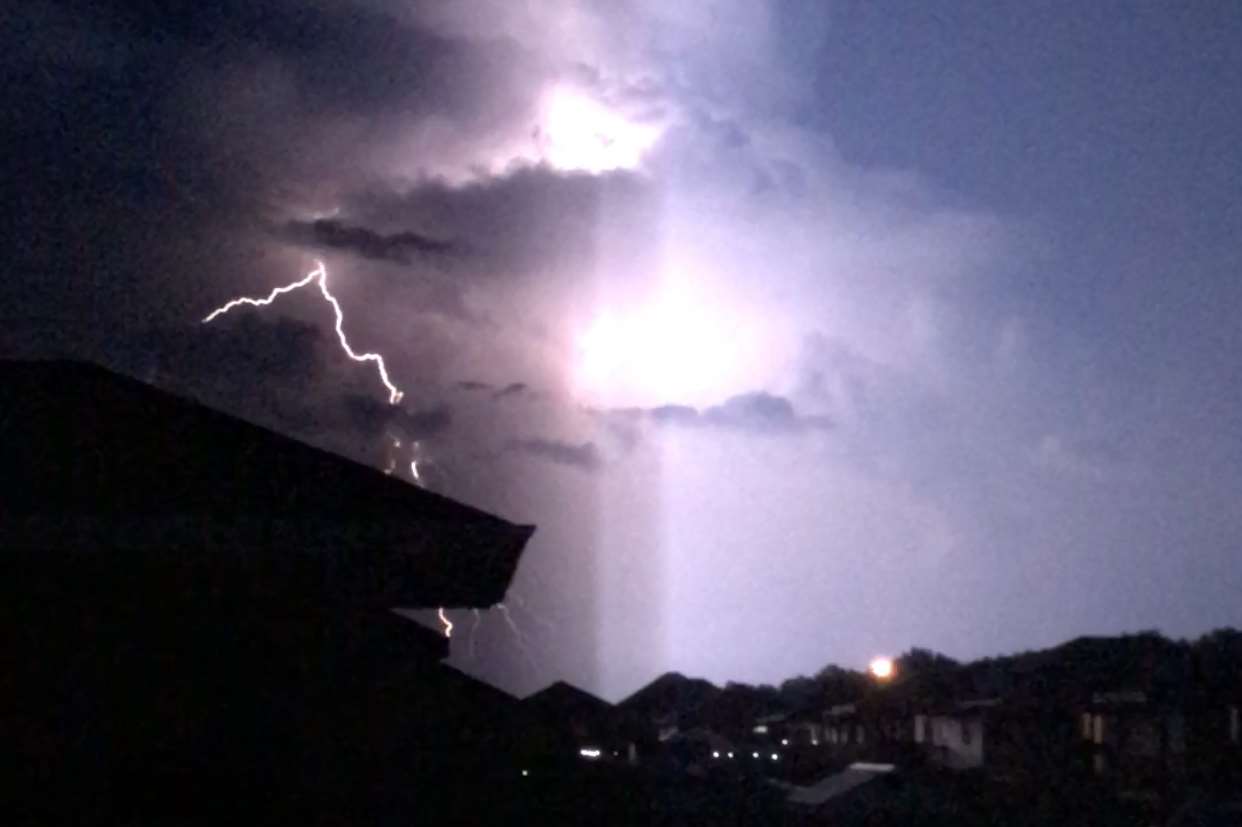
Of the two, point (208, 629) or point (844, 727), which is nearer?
point (208, 629)

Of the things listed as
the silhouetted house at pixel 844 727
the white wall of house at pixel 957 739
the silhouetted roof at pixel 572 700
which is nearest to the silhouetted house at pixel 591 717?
the silhouetted roof at pixel 572 700

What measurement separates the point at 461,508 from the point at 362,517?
0.47 meters

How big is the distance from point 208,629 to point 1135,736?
1333 inches

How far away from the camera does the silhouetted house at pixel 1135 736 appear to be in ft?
109

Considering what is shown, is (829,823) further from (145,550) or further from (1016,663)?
(1016,663)

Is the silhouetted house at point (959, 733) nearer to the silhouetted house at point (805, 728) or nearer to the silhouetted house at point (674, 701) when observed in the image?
the silhouetted house at point (674, 701)

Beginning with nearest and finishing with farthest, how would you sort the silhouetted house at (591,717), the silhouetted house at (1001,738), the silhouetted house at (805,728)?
the silhouetted house at (591,717) → the silhouetted house at (1001,738) → the silhouetted house at (805,728)

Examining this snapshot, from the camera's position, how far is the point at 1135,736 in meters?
36.0

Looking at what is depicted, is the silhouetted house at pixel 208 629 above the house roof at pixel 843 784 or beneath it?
above

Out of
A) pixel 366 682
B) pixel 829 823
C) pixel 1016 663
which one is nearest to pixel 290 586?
pixel 366 682

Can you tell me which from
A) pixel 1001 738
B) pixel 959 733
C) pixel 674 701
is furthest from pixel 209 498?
pixel 674 701

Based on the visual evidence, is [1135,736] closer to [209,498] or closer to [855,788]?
[855,788]

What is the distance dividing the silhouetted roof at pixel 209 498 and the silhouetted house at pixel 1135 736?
2947 cm

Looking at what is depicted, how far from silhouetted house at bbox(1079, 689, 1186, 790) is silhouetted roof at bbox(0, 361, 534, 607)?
29.5m
